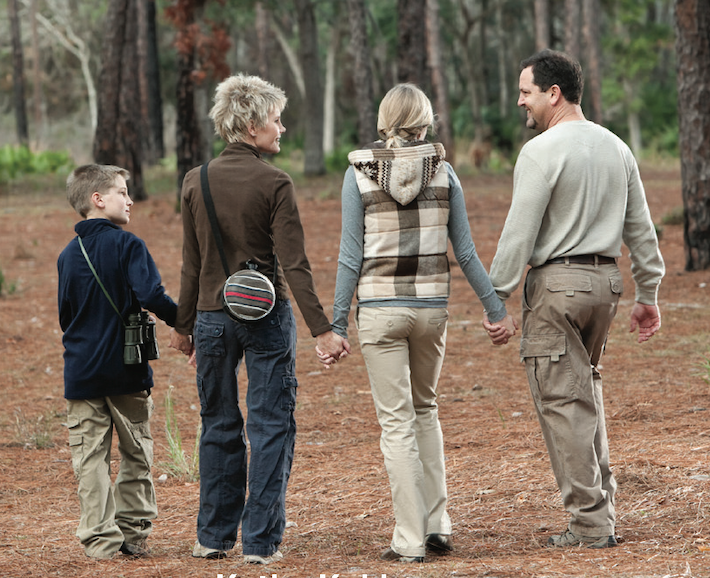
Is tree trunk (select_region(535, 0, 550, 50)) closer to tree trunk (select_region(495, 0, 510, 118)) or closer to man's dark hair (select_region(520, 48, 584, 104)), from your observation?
tree trunk (select_region(495, 0, 510, 118))

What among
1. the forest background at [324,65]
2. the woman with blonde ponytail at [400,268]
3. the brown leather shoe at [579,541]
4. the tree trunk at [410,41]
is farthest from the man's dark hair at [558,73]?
the tree trunk at [410,41]

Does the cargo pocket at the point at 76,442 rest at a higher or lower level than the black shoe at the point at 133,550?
higher

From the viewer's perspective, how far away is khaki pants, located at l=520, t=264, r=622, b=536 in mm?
4066

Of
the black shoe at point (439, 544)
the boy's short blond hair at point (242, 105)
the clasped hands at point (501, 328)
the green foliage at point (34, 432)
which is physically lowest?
the green foliage at point (34, 432)

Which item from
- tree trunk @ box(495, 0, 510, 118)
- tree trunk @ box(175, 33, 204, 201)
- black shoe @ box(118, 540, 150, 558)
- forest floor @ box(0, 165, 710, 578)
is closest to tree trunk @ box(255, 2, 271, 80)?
tree trunk @ box(175, 33, 204, 201)

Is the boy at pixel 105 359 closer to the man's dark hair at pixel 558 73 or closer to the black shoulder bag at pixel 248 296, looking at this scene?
the black shoulder bag at pixel 248 296

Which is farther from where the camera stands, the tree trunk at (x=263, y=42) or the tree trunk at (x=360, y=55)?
the tree trunk at (x=263, y=42)

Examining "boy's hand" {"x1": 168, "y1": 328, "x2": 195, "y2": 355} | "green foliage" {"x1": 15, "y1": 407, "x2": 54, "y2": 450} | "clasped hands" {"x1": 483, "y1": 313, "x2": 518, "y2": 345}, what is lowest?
"green foliage" {"x1": 15, "y1": 407, "x2": 54, "y2": 450}

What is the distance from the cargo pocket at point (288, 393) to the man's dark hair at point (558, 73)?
5.36 feet

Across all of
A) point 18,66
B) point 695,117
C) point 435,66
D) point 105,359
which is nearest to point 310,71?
point 435,66

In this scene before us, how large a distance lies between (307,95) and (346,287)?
25.1 metres

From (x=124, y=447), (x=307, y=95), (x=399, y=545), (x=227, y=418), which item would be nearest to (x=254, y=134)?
(x=227, y=418)

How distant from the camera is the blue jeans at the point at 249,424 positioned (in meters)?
4.12

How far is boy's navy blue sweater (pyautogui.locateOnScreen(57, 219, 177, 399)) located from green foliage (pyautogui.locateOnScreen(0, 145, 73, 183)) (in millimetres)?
22960
